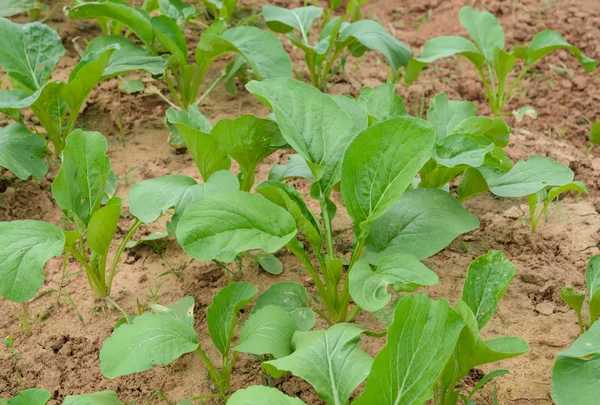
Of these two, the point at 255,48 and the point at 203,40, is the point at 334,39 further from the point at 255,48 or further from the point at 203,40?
the point at 203,40

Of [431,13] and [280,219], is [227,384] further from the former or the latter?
[431,13]

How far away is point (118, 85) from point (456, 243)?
1.90 meters

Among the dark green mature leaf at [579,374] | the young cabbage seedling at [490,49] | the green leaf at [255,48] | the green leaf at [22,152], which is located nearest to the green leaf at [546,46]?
the young cabbage seedling at [490,49]

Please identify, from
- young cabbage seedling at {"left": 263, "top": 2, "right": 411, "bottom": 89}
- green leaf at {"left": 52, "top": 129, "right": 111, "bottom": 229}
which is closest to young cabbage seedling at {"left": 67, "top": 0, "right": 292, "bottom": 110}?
young cabbage seedling at {"left": 263, "top": 2, "right": 411, "bottom": 89}

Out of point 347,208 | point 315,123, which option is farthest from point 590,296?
point 315,123

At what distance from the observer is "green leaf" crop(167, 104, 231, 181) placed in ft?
8.25

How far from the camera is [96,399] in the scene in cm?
206

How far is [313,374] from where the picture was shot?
6.30 feet

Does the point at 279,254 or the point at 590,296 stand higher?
the point at 590,296

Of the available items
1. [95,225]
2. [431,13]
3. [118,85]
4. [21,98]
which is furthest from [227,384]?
[431,13]

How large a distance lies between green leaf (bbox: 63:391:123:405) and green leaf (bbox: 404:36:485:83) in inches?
80.4

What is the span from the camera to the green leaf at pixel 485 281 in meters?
2.07

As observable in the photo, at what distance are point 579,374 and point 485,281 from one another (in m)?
0.35

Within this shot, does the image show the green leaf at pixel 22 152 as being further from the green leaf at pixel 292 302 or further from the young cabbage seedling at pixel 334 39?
the young cabbage seedling at pixel 334 39
